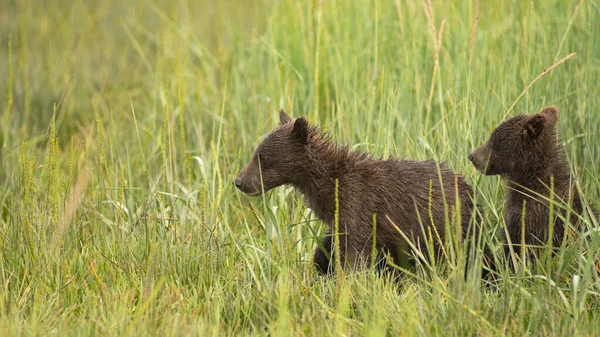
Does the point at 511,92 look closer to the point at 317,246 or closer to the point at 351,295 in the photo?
the point at 317,246

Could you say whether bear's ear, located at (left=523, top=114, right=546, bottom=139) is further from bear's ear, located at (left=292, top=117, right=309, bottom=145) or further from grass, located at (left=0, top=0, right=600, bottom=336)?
bear's ear, located at (left=292, top=117, right=309, bottom=145)

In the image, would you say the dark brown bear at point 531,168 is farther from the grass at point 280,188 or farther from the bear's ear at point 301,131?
the bear's ear at point 301,131

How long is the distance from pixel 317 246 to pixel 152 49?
6.65 m

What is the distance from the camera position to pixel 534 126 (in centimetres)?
484

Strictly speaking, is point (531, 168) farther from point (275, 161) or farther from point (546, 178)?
point (275, 161)

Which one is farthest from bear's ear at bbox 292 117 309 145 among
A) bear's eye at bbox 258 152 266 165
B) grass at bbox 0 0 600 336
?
grass at bbox 0 0 600 336

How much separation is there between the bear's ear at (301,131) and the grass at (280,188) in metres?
0.47

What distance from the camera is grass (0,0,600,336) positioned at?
162 inches

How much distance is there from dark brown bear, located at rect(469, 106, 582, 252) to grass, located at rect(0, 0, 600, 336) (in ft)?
0.45

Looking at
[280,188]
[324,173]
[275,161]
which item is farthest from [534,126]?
[280,188]

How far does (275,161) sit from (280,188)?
969 millimetres

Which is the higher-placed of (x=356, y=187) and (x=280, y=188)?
(x=356, y=187)

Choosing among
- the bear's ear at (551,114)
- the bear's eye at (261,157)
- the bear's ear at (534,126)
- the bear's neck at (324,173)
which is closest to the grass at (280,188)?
the bear's neck at (324,173)

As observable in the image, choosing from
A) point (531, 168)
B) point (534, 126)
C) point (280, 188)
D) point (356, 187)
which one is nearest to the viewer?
point (534, 126)
